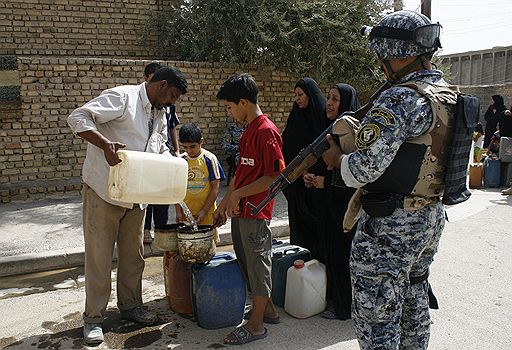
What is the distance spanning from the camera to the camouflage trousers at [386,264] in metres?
2.16

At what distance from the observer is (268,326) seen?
11.0ft

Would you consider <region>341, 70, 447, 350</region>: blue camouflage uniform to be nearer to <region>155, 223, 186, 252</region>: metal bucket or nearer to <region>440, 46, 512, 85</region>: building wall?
<region>155, 223, 186, 252</region>: metal bucket

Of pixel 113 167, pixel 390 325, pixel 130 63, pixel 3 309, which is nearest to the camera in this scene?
pixel 390 325

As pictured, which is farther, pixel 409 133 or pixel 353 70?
pixel 353 70

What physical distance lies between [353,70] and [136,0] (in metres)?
4.84

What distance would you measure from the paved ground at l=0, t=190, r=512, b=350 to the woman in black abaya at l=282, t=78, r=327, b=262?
2.40 ft

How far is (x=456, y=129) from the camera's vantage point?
2084 mm

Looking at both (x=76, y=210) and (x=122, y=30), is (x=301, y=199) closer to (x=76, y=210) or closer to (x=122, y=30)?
(x=76, y=210)

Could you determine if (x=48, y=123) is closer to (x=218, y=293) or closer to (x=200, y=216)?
(x=200, y=216)

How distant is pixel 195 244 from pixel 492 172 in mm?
7715

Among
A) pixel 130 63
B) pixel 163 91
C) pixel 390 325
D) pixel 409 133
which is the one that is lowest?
pixel 390 325

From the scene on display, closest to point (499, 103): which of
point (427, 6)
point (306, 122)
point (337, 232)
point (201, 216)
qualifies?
point (427, 6)

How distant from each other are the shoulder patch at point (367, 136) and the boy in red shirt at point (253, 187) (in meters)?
0.94

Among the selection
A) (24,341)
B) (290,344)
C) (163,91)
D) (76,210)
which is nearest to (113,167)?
(163,91)
